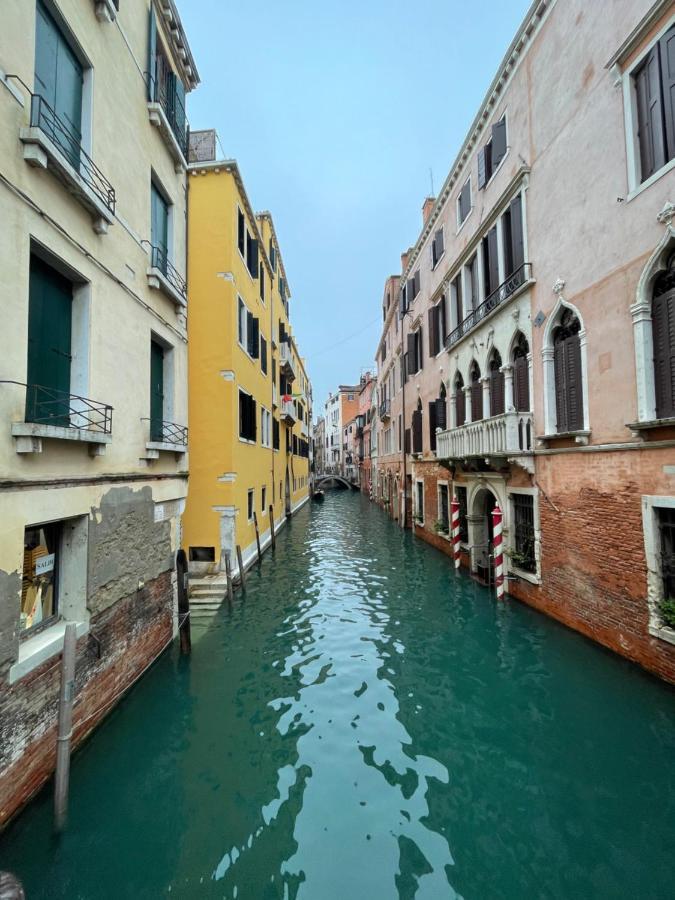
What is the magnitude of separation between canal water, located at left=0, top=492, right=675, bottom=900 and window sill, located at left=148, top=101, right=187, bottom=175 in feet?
27.0

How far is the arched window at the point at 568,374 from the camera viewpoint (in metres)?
7.27

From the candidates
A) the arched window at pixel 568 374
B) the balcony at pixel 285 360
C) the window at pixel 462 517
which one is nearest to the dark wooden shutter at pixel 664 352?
the arched window at pixel 568 374

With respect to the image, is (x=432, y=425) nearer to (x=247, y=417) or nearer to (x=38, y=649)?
(x=247, y=417)

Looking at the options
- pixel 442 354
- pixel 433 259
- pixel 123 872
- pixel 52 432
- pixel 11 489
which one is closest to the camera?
pixel 123 872

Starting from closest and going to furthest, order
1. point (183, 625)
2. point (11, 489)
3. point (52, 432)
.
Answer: point (11, 489) < point (52, 432) < point (183, 625)

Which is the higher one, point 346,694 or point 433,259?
point 433,259

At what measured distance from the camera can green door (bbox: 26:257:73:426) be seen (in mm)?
4234

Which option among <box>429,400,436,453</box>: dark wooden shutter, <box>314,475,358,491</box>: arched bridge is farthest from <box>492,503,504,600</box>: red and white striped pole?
<box>314,475,358,491</box>: arched bridge

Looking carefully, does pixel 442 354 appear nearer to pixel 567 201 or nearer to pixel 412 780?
pixel 567 201

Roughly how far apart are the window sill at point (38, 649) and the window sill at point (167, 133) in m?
7.16

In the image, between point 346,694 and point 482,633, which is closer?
point 346,694

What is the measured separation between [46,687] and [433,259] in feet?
49.8

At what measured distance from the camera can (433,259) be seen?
14977mm

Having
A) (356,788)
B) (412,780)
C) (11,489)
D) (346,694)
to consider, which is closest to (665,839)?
(412,780)
